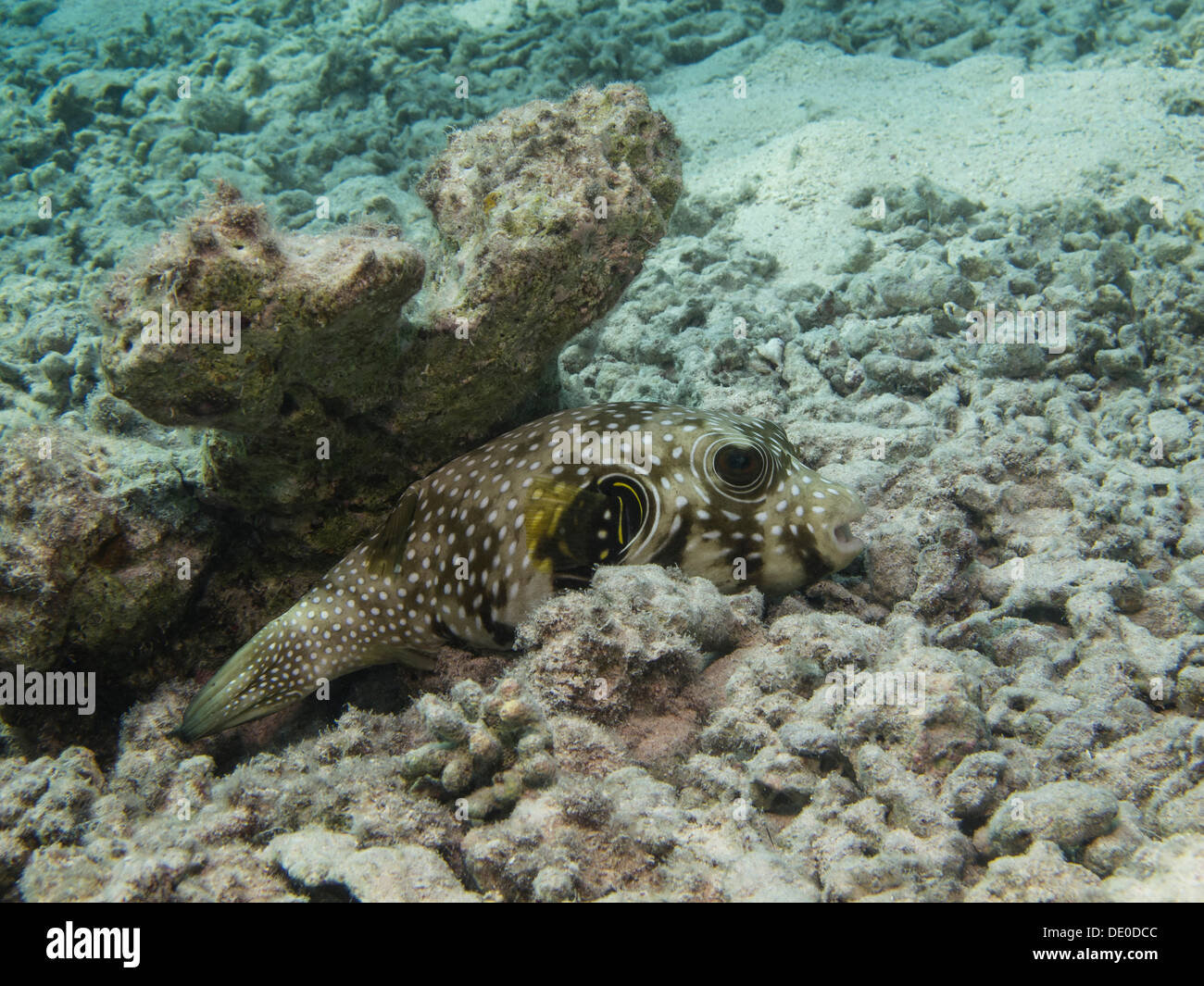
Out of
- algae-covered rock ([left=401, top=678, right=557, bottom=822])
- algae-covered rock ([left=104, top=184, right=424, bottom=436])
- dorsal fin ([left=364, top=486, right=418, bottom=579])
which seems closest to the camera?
algae-covered rock ([left=401, top=678, right=557, bottom=822])

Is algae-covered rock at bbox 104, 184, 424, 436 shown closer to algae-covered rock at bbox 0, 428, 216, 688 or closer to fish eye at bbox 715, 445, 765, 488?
algae-covered rock at bbox 0, 428, 216, 688

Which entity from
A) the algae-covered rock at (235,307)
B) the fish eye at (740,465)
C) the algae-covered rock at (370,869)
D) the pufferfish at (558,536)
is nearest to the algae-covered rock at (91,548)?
the pufferfish at (558,536)

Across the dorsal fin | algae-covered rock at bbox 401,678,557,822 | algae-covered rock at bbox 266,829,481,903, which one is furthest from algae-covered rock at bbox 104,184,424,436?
algae-covered rock at bbox 266,829,481,903

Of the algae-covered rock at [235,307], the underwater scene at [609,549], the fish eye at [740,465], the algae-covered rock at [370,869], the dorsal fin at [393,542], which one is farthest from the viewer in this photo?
the dorsal fin at [393,542]

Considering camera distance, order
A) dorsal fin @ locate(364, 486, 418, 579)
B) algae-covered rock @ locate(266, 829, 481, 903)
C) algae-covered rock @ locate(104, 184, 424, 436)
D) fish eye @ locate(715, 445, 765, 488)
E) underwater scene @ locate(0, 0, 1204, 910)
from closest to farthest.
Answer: algae-covered rock @ locate(266, 829, 481, 903) < underwater scene @ locate(0, 0, 1204, 910) < algae-covered rock @ locate(104, 184, 424, 436) < fish eye @ locate(715, 445, 765, 488) < dorsal fin @ locate(364, 486, 418, 579)

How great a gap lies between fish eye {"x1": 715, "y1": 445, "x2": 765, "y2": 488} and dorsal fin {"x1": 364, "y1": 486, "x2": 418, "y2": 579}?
186cm

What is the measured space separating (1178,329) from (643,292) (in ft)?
14.3

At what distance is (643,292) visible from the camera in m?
6.69

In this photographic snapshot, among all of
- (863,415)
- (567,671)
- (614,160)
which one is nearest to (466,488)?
(567,671)

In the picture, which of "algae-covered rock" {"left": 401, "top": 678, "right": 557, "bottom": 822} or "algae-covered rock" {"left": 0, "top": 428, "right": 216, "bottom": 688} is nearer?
"algae-covered rock" {"left": 401, "top": 678, "right": 557, "bottom": 822}

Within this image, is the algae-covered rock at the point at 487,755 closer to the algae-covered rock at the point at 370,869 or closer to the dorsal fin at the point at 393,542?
the algae-covered rock at the point at 370,869

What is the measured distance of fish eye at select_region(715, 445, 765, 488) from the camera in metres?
3.60

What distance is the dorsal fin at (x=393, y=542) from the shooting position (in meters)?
4.07

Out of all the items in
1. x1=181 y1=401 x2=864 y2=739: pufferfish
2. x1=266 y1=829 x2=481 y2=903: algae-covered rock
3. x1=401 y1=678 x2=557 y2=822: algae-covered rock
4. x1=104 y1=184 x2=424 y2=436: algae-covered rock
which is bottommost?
x1=266 y1=829 x2=481 y2=903: algae-covered rock
